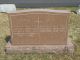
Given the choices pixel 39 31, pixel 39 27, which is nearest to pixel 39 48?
pixel 39 31

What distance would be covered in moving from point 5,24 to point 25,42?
3.90 m

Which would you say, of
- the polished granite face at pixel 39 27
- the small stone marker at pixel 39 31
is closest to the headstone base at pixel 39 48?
the small stone marker at pixel 39 31

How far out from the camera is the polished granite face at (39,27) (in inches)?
321

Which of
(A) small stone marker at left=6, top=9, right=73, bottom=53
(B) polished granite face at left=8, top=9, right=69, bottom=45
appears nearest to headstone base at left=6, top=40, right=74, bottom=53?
(A) small stone marker at left=6, top=9, right=73, bottom=53

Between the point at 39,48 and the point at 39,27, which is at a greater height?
the point at 39,27

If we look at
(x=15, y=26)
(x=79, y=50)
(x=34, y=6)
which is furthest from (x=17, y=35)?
(x=34, y=6)

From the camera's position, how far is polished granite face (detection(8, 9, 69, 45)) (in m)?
8.15

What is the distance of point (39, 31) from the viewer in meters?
8.32

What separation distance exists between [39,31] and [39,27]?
12 cm

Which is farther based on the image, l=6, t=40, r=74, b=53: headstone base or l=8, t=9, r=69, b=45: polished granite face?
l=6, t=40, r=74, b=53: headstone base

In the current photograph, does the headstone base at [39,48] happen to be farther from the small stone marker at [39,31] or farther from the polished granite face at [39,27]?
the polished granite face at [39,27]

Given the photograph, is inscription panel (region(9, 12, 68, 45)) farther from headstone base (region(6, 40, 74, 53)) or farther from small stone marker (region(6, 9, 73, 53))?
headstone base (region(6, 40, 74, 53))

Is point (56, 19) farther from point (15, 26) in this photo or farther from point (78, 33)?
point (78, 33)

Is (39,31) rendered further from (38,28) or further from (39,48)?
(39,48)
